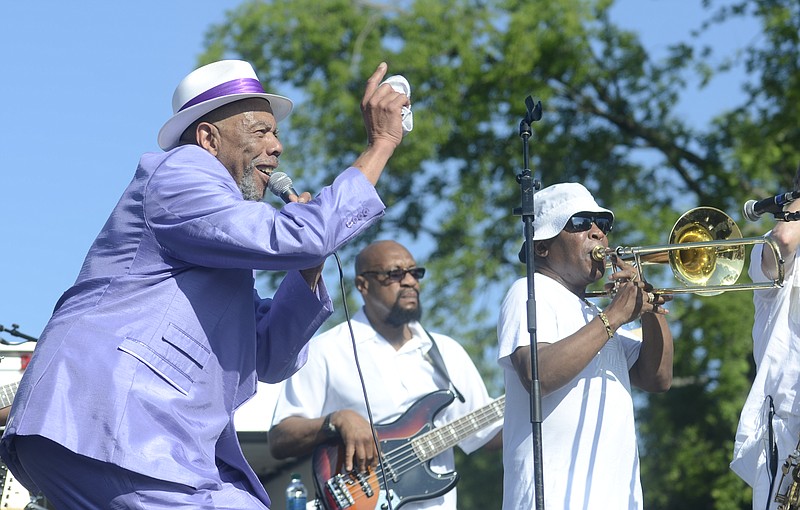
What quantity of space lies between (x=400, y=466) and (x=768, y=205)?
2.59m

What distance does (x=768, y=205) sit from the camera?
16.1 ft

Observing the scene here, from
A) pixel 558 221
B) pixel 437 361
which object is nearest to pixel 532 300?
pixel 558 221

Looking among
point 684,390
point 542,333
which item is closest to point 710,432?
point 684,390

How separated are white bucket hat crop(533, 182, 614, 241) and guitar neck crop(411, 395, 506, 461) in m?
1.31

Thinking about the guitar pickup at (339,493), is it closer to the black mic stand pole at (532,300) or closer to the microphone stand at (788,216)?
the black mic stand pole at (532,300)

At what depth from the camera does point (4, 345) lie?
602 centimetres

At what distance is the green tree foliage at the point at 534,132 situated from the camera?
1716 centimetres

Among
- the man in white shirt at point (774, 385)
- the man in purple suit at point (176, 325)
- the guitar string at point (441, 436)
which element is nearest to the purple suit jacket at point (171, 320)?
the man in purple suit at point (176, 325)

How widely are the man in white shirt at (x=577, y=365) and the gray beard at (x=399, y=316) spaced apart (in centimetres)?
167

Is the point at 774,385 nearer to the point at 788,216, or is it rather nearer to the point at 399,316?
the point at 788,216

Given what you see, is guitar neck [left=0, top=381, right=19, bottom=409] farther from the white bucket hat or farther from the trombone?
the trombone

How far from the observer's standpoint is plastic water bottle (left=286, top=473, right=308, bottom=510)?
22.2 feet

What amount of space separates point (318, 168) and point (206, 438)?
16134mm

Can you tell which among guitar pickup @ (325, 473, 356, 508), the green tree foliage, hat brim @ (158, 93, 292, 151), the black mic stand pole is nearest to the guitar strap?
guitar pickup @ (325, 473, 356, 508)
